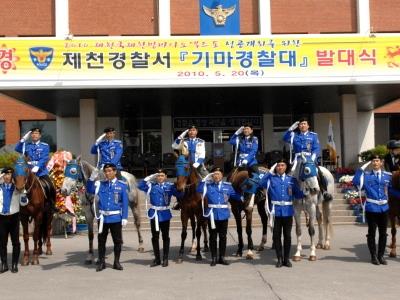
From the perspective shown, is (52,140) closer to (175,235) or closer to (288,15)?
(288,15)

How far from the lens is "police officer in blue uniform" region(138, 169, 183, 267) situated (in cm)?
951

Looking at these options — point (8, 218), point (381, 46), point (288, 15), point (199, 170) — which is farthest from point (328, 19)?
point (8, 218)

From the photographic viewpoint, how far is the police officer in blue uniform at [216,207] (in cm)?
947

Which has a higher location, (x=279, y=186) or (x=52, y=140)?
(x=52, y=140)

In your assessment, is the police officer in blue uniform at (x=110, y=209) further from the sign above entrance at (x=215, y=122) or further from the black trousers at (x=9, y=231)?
the sign above entrance at (x=215, y=122)

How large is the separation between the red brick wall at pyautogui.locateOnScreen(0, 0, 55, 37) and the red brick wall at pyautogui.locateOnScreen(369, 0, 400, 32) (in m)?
17.6

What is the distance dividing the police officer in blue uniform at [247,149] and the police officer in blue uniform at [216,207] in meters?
1.04

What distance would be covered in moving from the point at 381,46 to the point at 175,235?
996 cm

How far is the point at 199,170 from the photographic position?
10016 millimetres

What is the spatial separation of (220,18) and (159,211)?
59.4ft

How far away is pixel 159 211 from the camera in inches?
376

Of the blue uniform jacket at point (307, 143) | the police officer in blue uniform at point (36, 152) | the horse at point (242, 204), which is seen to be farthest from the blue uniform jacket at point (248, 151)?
the police officer in blue uniform at point (36, 152)

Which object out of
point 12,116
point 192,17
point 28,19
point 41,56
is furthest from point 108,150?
point 12,116

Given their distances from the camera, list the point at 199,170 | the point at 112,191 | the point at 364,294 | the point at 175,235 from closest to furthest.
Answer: the point at 364,294 < the point at 112,191 < the point at 199,170 < the point at 175,235
